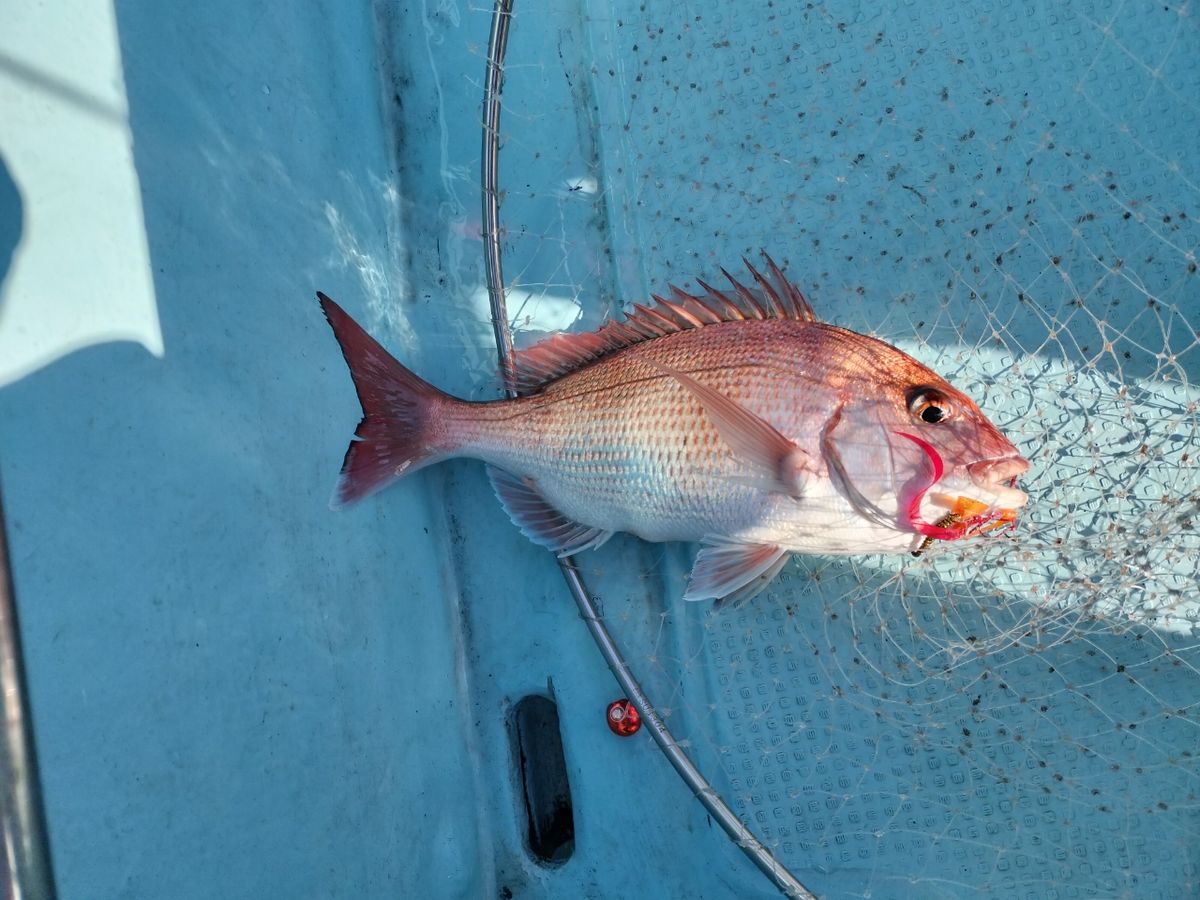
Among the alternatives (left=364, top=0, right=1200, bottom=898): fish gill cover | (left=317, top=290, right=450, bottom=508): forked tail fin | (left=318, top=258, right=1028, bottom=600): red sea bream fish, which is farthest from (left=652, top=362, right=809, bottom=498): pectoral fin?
(left=317, top=290, right=450, bottom=508): forked tail fin

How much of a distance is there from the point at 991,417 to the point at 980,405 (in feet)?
0.13

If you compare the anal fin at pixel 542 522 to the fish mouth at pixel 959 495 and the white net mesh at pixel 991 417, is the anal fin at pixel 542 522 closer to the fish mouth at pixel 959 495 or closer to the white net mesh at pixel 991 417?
the white net mesh at pixel 991 417

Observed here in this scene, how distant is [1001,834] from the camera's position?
177cm

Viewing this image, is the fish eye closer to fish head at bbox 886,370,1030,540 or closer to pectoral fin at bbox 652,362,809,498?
fish head at bbox 886,370,1030,540

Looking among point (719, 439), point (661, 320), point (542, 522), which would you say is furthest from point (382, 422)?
point (719, 439)

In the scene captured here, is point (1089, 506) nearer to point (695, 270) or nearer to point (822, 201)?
point (822, 201)

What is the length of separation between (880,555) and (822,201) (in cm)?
95

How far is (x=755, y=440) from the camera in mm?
1486

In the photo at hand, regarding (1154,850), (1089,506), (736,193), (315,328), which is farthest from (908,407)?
(315,328)

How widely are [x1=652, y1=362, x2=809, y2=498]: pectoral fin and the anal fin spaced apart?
0.50m

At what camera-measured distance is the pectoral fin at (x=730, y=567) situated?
65.7 inches

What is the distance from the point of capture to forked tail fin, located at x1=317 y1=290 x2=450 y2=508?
1.78 metres

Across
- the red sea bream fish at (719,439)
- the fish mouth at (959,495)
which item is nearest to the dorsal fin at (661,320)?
the red sea bream fish at (719,439)

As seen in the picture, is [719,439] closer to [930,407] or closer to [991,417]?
[930,407]
